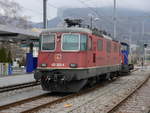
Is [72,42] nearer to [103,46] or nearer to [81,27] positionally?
[81,27]

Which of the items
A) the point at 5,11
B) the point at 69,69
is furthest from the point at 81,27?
the point at 5,11

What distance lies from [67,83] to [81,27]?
283 centimetres

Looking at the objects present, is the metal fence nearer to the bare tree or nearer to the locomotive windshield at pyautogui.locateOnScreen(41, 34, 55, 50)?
the locomotive windshield at pyautogui.locateOnScreen(41, 34, 55, 50)

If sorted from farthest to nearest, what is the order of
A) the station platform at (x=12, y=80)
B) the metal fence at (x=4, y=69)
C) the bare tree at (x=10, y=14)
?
the bare tree at (x=10, y=14)
the metal fence at (x=4, y=69)
the station platform at (x=12, y=80)

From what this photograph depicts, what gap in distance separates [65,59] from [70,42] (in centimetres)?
83

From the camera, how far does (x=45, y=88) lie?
15000 mm

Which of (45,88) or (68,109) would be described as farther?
(45,88)

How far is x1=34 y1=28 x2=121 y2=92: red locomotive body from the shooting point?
1436cm

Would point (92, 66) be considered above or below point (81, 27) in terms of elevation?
below

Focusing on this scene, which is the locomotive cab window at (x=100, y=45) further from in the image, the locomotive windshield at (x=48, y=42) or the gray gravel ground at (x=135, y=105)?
the gray gravel ground at (x=135, y=105)

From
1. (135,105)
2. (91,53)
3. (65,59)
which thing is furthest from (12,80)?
(135,105)

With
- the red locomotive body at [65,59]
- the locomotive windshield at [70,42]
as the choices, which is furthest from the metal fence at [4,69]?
the locomotive windshield at [70,42]

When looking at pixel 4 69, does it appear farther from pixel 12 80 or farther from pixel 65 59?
pixel 65 59

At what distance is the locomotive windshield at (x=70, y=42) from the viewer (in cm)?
1468
